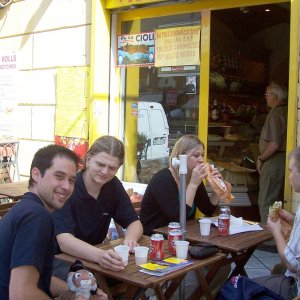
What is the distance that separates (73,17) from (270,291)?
4.69 metres

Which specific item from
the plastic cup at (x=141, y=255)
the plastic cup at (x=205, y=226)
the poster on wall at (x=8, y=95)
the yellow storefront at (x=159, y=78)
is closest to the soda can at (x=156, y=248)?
the plastic cup at (x=141, y=255)

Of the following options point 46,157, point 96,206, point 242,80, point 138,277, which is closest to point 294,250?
point 138,277

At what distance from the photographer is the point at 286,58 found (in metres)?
7.88

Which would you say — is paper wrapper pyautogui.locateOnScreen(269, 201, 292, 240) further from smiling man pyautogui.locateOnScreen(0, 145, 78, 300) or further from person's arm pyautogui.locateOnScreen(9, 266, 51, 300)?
person's arm pyautogui.locateOnScreen(9, 266, 51, 300)

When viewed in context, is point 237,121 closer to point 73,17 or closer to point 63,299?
point 73,17

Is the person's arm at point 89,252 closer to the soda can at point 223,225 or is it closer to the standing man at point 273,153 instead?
the soda can at point 223,225

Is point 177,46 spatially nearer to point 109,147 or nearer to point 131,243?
point 109,147

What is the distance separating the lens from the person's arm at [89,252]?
8.20ft

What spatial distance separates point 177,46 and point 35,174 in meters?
3.68

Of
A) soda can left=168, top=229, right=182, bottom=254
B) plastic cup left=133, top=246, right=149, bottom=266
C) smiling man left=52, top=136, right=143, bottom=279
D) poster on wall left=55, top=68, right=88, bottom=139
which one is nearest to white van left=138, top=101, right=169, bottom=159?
poster on wall left=55, top=68, right=88, bottom=139

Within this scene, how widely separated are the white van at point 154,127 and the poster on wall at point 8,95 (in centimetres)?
217

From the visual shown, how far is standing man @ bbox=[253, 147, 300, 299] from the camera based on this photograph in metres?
2.68

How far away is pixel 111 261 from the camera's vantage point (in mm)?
2500

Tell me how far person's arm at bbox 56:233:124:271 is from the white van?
3.10 metres
